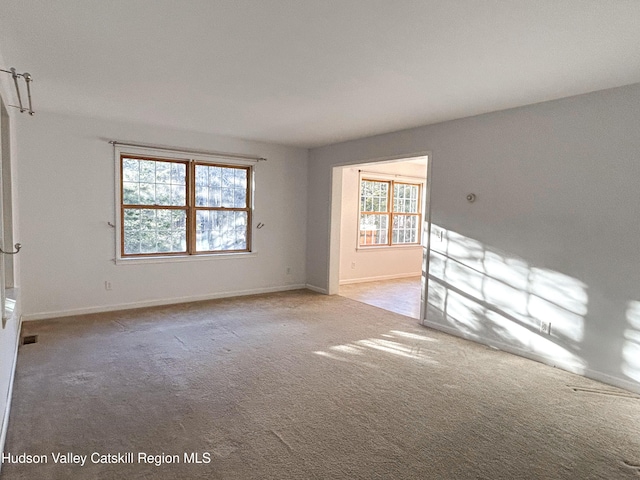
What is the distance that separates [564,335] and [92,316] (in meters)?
5.18

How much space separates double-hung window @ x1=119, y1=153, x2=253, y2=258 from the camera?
204 inches

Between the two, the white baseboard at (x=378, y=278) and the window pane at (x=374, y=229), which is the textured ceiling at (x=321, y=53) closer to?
the window pane at (x=374, y=229)

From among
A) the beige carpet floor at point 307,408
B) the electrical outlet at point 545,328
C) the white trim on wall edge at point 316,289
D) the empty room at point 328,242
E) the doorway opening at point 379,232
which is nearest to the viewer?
the beige carpet floor at point 307,408

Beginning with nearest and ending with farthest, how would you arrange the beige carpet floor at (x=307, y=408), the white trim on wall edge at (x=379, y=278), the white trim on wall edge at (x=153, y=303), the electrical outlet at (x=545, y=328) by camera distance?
the beige carpet floor at (x=307, y=408) < the electrical outlet at (x=545, y=328) < the white trim on wall edge at (x=153, y=303) < the white trim on wall edge at (x=379, y=278)

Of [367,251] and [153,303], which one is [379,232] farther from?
[153,303]

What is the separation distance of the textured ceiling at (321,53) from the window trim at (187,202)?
3.23 ft

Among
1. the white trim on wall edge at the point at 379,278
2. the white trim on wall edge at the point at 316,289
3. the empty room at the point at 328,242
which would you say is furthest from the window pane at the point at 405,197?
the white trim on wall edge at the point at 316,289

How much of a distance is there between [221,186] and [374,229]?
3367 millimetres

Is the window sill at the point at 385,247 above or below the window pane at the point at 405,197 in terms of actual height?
below

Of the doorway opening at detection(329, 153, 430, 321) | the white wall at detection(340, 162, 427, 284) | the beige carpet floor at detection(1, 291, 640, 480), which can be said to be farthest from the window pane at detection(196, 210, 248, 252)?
the white wall at detection(340, 162, 427, 284)

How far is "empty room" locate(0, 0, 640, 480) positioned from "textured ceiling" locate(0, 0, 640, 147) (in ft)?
0.08

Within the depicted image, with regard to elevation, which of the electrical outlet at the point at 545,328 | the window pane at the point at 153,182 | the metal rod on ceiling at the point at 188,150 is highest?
the metal rod on ceiling at the point at 188,150

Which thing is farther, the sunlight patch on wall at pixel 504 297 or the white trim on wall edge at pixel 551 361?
the sunlight patch on wall at pixel 504 297

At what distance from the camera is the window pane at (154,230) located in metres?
5.19
